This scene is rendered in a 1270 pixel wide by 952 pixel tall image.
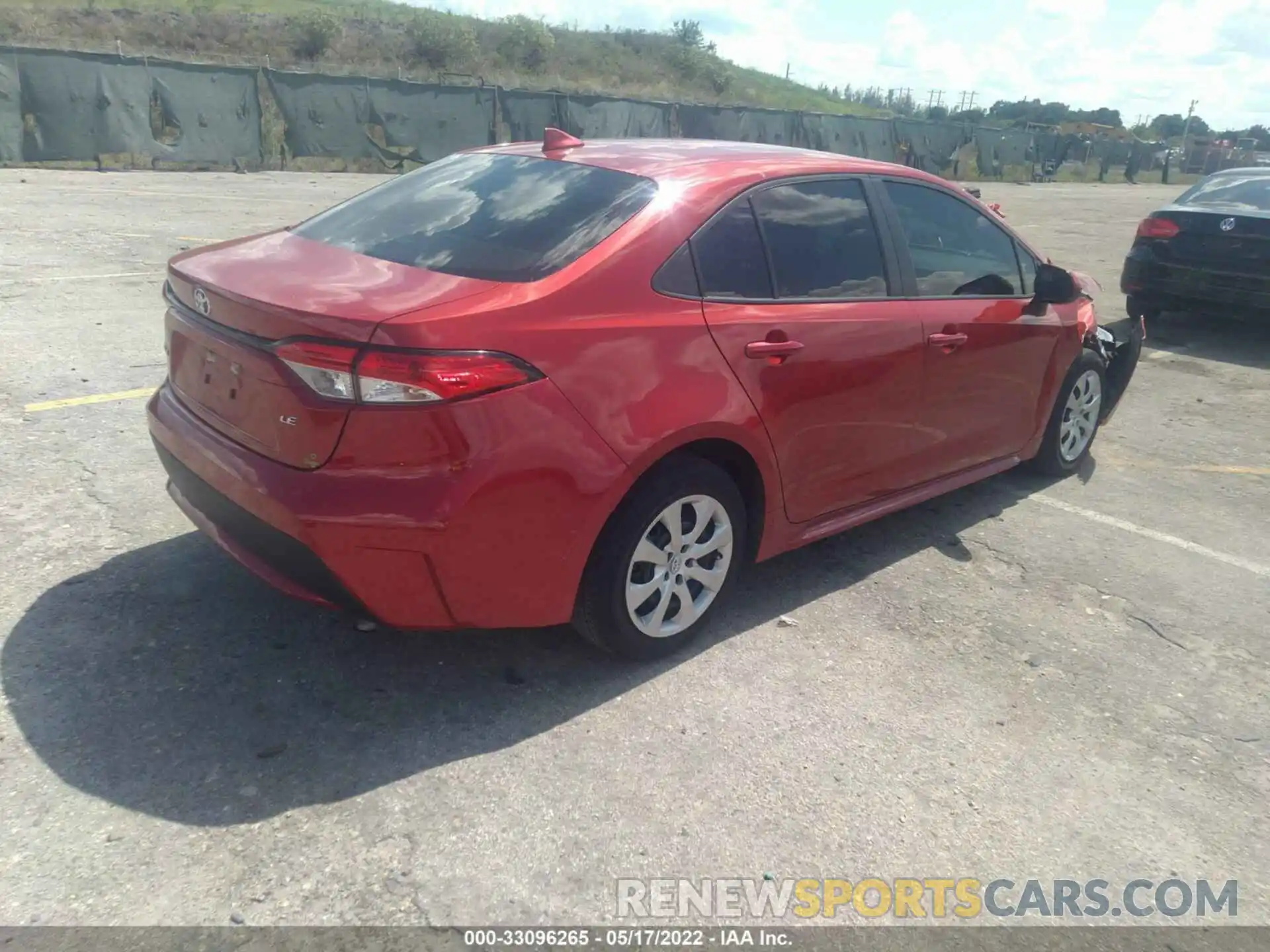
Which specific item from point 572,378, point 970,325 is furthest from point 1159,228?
point 572,378

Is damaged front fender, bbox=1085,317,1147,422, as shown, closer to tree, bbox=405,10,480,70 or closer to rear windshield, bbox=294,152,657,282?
rear windshield, bbox=294,152,657,282

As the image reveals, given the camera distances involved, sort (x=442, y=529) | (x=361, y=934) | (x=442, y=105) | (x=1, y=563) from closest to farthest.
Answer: (x=361, y=934), (x=442, y=529), (x=1, y=563), (x=442, y=105)

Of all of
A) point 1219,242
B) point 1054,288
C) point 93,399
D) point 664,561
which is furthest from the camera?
point 1219,242

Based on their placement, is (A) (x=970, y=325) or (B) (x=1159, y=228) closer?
(A) (x=970, y=325)

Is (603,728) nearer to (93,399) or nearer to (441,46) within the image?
(93,399)

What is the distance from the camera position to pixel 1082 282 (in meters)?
5.61

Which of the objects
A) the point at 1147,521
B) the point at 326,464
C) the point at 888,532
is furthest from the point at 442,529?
the point at 1147,521

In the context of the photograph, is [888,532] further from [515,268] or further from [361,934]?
[361,934]

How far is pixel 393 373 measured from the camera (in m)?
2.71

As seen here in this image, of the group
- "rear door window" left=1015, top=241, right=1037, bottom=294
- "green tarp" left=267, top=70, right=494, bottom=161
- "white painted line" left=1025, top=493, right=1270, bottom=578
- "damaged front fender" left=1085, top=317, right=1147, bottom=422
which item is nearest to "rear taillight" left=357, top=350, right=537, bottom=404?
"rear door window" left=1015, top=241, right=1037, bottom=294

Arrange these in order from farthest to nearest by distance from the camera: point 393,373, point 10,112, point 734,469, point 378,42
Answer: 1. point 378,42
2. point 10,112
3. point 734,469
4. point 393,373

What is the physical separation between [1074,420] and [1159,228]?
15.7 feet

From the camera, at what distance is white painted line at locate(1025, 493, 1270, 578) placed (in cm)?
467

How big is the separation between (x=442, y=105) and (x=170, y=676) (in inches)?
846
